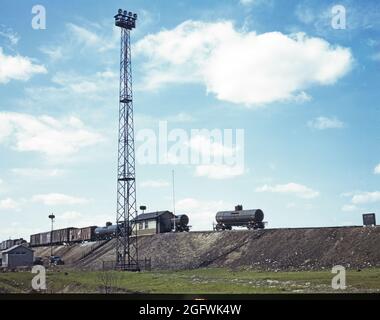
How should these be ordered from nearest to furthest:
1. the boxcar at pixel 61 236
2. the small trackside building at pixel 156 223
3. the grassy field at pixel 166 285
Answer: the grassy field at pixel 166 285 → the small trackside building at pixel 156 223 → the boxcar at pixel 61 236

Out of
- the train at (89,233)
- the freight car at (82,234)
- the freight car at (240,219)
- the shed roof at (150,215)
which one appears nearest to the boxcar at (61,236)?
the train at (89,233)

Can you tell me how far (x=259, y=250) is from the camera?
169 ft

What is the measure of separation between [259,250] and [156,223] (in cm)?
1987

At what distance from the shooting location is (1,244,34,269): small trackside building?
44.2 metres

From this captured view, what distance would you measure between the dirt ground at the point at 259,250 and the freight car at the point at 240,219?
1906 millimetres

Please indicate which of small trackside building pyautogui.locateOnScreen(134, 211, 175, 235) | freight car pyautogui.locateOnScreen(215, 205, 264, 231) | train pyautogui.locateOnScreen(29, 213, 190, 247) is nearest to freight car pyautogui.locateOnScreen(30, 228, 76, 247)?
train pyautogui.locateOnScreen(29, 213, 190, 247)

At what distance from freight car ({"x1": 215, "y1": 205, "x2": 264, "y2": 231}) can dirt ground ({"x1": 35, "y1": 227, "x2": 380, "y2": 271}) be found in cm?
191

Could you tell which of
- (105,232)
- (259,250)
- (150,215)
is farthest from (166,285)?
(105,232)

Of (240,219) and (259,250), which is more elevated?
(240,219)

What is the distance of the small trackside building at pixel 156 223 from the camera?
6569 cm

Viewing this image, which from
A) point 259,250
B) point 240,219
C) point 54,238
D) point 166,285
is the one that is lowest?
point 259,250

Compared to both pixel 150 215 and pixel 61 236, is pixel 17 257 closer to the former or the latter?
pixel 150 215

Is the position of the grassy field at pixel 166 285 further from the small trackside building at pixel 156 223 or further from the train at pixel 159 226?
the small trackside building at pixel 156 223

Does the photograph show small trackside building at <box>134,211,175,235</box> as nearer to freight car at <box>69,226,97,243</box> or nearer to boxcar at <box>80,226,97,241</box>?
boxcar at <box>80,226,97,241</box>
